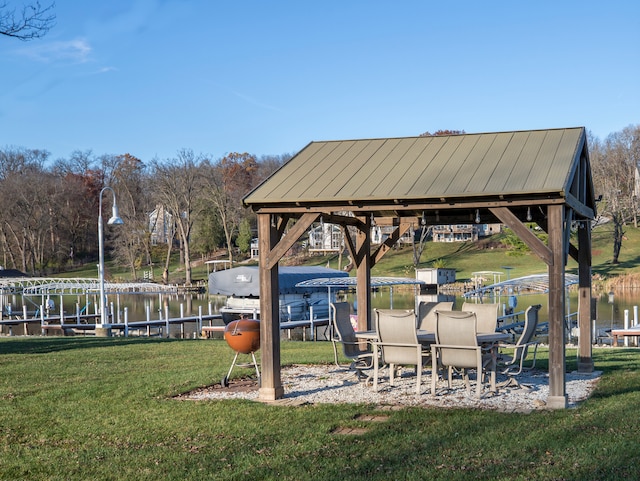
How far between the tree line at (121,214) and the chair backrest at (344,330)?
49.9 metres

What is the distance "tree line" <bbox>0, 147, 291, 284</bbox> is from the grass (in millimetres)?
51505

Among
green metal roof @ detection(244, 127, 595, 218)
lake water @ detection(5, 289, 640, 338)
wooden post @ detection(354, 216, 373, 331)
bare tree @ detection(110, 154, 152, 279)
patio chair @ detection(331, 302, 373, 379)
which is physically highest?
bare tree @ detection(110, 154, 152, 279)

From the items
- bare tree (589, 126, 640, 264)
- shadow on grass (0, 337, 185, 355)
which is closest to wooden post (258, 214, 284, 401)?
shadow on grass (0, 337, 185, 355)

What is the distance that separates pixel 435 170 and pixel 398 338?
241 centimetres

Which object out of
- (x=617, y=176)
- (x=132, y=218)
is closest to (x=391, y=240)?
(x=617, y=176)

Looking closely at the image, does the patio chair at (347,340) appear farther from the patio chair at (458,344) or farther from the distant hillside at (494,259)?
the distant hillside at (494,259)

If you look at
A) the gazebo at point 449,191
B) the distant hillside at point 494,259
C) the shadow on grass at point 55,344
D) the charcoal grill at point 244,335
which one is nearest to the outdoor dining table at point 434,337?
the gazebo at point 449,191

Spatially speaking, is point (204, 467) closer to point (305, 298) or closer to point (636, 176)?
point (305, 298)

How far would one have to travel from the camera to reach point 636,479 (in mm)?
5934

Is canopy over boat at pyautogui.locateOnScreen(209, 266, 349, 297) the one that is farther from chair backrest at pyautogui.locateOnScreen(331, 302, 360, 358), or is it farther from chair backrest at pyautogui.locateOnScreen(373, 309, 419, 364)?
chair backrest at pyautogui.locateOnScreen(373, 309, 419, 364)

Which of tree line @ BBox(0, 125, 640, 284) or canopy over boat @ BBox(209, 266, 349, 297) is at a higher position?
tree line @ BBox(0, 125, 640, 284)

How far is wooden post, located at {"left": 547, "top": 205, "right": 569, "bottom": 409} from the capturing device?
9.12 metres

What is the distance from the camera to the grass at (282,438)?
6.44 m

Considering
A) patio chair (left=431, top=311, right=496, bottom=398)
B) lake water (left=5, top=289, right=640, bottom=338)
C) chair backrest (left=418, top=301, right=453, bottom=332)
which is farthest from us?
lake water (left=5, top=289, right=640, bottom=338)
